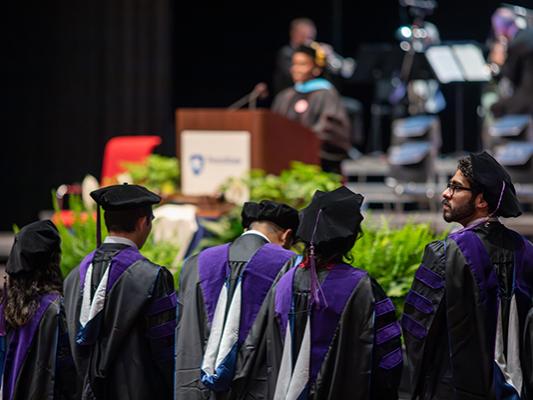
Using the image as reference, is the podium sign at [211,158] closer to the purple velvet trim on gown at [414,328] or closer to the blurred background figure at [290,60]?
the blurred background figure at [290,60]

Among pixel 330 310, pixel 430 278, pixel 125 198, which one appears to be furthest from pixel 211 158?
pixel 330 310

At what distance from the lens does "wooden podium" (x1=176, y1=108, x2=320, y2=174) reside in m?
9.04

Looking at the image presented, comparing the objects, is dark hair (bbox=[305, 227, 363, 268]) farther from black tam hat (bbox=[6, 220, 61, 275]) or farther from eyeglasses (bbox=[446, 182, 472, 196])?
black tam hat (bbox=[6, 220, 61, 275])

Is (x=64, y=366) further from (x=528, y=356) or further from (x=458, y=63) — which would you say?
(x=458, y=63)

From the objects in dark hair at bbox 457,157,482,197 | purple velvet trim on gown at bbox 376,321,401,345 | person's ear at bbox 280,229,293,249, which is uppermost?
dark hair at bbox 457,157,482,197

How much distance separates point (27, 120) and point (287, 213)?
880 centimetres

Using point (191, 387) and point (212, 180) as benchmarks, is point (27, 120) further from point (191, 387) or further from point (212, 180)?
point (191, 387)

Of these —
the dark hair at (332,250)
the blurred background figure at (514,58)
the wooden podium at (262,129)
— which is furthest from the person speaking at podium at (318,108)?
the dark hair at (332,250)

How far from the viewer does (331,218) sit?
4988 mm

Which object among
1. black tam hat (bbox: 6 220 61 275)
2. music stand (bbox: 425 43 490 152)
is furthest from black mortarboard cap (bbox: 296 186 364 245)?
music stand (bbox: 425 43 490 152)

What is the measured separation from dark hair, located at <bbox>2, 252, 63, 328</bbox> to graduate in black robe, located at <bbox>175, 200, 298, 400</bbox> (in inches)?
24.8

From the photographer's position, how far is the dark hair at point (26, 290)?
5223 millimetres

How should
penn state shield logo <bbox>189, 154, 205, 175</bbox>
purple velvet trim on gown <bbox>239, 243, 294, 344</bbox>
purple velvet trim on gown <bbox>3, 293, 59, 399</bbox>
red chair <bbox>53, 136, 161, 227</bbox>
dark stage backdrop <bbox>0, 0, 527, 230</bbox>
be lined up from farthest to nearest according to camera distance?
dark stage backdrop <bbox>0, 0, 527, 230</bbox>, red chair <bbox>53, 136, 161, 227</bbox>, penn state shield logo <bbox>189, 154, 205, 175</bbox>, purple velvet trim on gown <bbox>239, 243, 294, 344</bbox>, purple velvet trim on gown <bbox>3, 293, 59, 399</bbox>

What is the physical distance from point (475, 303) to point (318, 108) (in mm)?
5630
